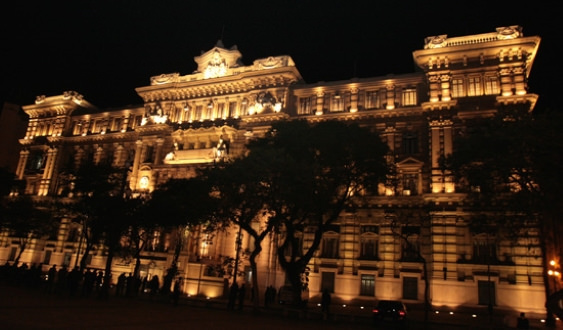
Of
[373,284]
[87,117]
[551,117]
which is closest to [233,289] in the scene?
[373,284]

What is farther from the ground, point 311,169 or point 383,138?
point 383,138

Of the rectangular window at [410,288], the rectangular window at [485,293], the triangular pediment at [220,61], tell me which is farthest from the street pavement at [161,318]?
the triangular pediment at [220,61]

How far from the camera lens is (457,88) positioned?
41.3 m

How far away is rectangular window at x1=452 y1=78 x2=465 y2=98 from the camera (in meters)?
41.1

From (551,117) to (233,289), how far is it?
2185cm

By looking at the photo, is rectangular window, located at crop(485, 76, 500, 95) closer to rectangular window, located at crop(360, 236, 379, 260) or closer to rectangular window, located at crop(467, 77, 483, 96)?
rectangular window, located at crop(467, 77, 483, 96)

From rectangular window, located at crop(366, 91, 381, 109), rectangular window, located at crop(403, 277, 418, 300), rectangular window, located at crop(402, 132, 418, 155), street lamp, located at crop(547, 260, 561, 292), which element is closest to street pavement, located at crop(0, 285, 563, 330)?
rectangular window, located at crop(403, 277, 418, 300)

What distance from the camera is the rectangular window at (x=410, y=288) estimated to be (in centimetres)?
3770

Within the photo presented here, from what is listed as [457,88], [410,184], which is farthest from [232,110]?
[457,88]

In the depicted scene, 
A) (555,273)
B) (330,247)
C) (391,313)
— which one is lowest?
(391,313)

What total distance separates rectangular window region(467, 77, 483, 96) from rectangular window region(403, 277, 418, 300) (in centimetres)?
1737

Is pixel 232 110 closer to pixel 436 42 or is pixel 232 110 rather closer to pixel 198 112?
pixel 198 112

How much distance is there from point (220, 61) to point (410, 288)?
107 ft

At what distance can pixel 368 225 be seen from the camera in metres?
40.9
